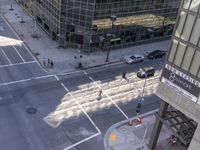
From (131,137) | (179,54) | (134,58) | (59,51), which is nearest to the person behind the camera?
(179,54)

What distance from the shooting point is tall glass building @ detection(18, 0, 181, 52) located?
222 ft

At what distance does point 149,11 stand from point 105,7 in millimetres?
12036

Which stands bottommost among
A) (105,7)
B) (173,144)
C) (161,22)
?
(173,144)

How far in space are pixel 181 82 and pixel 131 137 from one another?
1304 cm

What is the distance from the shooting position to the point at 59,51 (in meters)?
70.3

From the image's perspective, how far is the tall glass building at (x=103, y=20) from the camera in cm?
6769

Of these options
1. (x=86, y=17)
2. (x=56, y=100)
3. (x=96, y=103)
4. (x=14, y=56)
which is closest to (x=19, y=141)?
(x=56, y=100)

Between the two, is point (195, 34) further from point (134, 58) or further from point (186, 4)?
point (134, 58)

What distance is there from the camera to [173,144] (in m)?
48.7

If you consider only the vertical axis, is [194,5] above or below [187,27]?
above

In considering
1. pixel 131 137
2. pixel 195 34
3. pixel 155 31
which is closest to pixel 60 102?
pixel 131 137

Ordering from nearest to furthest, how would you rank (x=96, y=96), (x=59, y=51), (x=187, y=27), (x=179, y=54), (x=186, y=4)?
(x=186, y=4), (x=187, y=27), (x=179, y=54), (x=96, y=96), (x=59, y=51)

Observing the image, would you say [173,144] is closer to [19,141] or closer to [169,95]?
[169,95]

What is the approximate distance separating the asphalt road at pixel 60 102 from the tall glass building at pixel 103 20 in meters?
7.87
